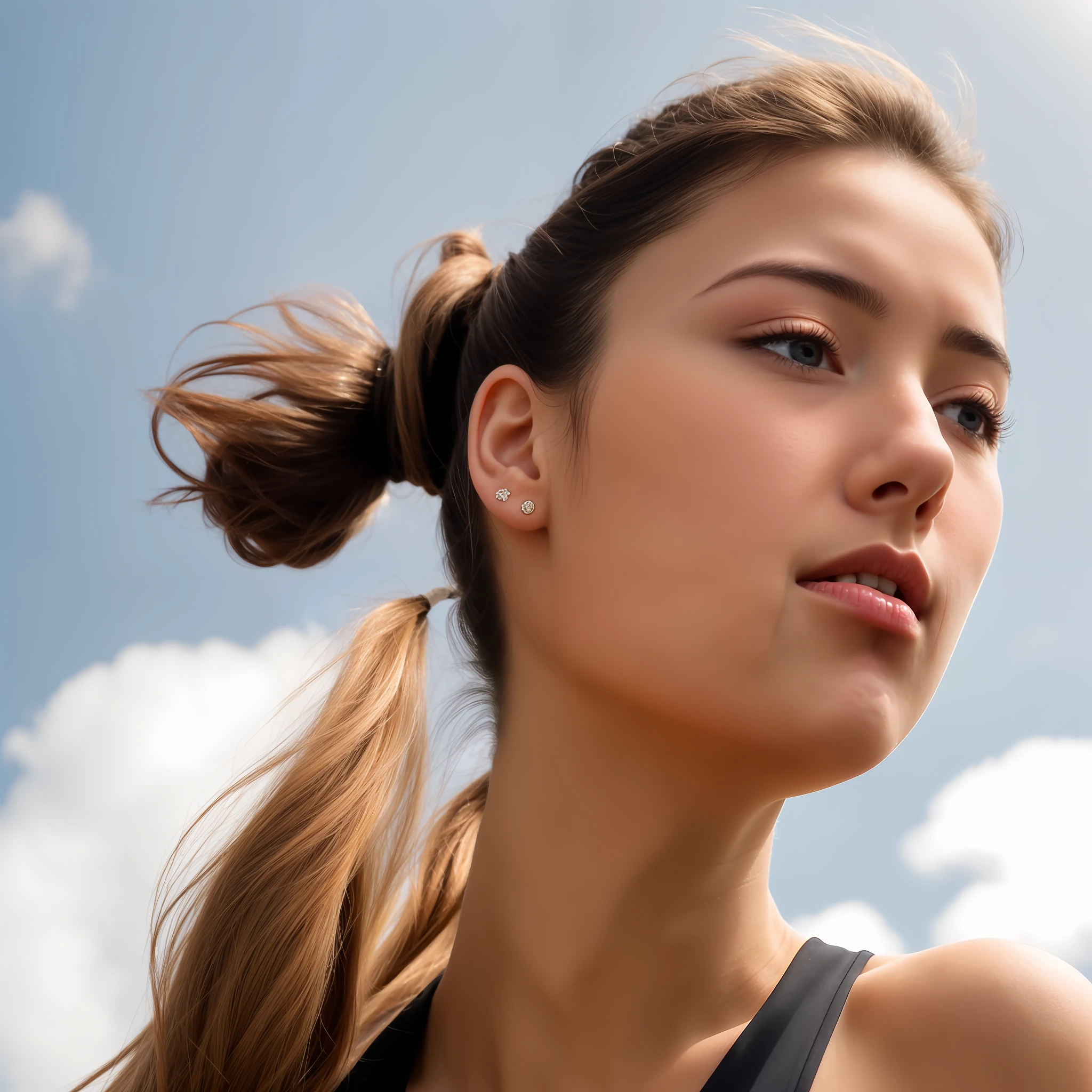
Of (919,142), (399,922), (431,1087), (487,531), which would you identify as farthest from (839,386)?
(399,922)

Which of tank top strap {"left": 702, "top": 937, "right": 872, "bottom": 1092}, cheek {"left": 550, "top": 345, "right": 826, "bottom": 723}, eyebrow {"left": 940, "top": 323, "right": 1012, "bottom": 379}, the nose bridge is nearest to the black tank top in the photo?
tank top strap {"left": 702, "top": 937, "right": 872, "bottom": 1092}

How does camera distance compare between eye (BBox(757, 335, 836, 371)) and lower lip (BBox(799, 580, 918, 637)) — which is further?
eye (BBox(757, 335, 836, 371))

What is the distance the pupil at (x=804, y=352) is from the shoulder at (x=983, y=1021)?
0.89 m

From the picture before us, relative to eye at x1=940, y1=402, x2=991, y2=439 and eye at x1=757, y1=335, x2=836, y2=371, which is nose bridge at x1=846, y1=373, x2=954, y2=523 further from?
eye at x1=940, y1=402, x2=991, y2=439

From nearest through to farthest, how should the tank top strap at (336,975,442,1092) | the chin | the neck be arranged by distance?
the chin
the neck
the tank top strap at (336,975,442,1092)

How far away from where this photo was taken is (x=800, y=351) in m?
1.53

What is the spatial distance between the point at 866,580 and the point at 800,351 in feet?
1.16

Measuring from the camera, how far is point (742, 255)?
1.57 metres

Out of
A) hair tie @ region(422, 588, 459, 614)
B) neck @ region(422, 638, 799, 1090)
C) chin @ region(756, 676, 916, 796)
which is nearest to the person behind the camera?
chin @ region(756, 676, 916, 796)

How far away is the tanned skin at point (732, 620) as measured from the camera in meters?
1.39

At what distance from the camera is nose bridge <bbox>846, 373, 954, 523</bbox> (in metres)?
1.39

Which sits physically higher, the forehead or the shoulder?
the forehead

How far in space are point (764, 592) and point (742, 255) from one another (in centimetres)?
52

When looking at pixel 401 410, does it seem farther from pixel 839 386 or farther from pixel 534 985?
pixel 534 985
